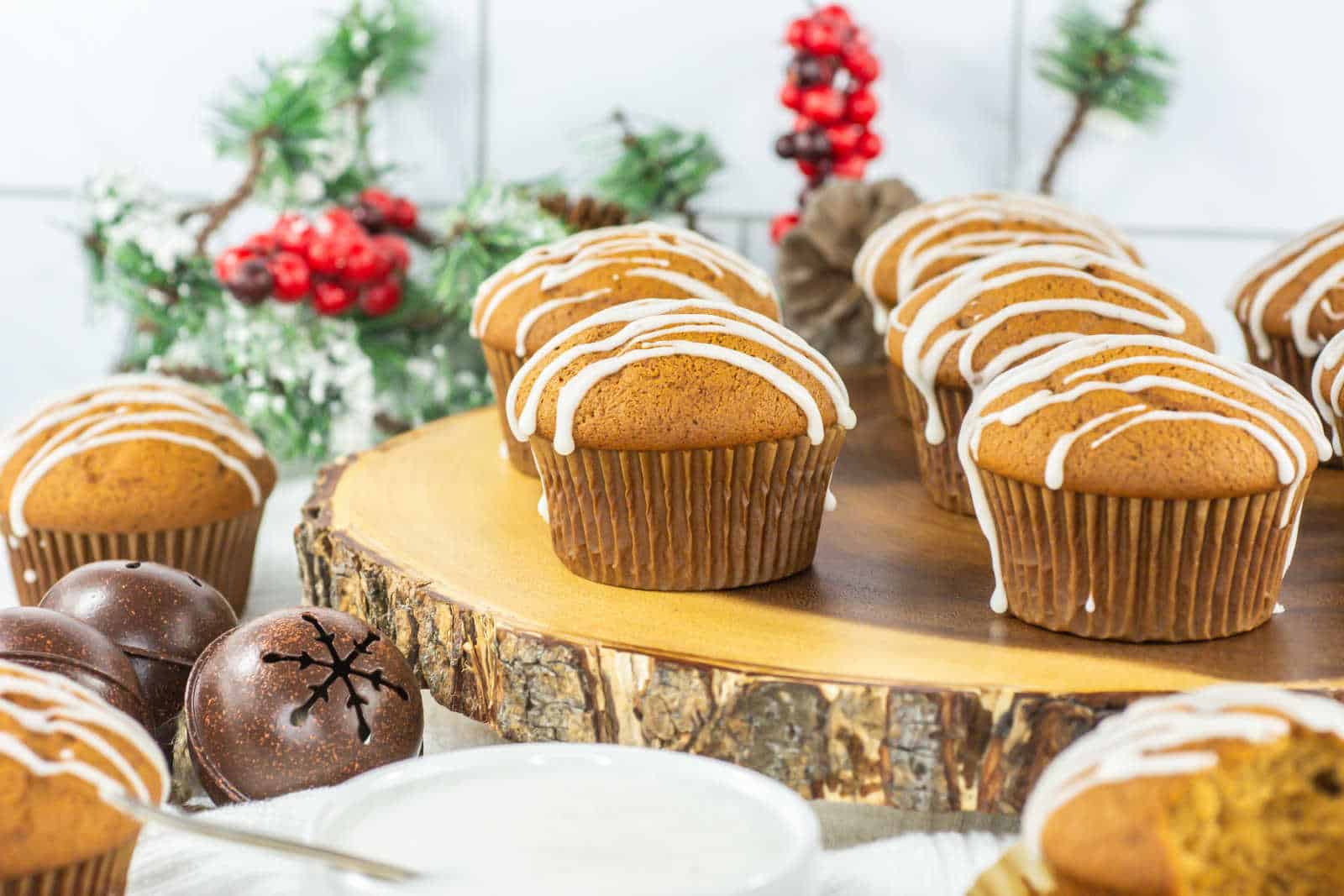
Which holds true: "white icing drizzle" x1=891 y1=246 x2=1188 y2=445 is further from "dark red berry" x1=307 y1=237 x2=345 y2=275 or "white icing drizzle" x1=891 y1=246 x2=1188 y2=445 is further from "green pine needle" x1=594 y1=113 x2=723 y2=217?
"green pine needle" x1=594 y1=113 x2=723 y2=217

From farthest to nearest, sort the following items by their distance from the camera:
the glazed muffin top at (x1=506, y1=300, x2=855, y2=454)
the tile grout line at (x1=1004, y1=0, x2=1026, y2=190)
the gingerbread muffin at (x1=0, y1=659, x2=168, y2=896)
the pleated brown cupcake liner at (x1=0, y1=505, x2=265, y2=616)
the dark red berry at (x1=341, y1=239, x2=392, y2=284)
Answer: the tile grout line at (x1=1004, y1=0, x2=1026, y2=190) → the dark red berry at (x1=341, y1=239, x2=392, y2=284) → the pleated brown cupcake liner at (x1=0, y1=505, x2=265, y2=616) → the glazed muffin top at (x1=506, y1=300, x2=855, y2=454) → the gingerbread muffin at (x1=0, y1=659, x2=168, y2=896)

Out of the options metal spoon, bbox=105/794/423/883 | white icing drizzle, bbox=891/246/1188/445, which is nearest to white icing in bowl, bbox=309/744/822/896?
metal spoon, bbox=105/794/423/883

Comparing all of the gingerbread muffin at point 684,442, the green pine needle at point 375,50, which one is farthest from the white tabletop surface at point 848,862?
the green pine needle at point 375,50

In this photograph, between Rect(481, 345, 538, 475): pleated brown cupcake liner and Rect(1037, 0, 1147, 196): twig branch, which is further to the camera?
Rect(1037, 0, 1147, 196): twig branch

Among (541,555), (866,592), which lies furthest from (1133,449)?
(541,555)

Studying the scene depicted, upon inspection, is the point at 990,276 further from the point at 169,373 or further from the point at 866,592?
the point at 169,373

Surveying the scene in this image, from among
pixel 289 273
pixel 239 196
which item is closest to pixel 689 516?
pixel 289 273
